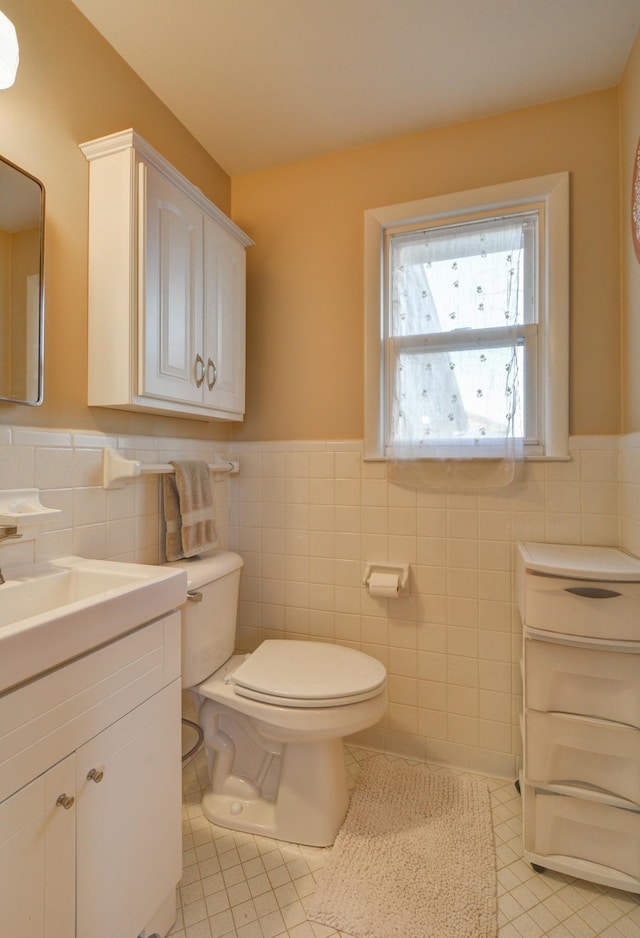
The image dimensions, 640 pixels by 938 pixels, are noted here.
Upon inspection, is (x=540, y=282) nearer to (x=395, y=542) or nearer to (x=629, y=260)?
(x=629, y=260)

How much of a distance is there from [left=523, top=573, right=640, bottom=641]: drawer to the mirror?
1.44 meters

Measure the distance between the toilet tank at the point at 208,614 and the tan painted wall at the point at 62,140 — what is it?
537 millimetres

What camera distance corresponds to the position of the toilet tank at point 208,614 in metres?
1.42

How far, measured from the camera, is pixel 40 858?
0.74 meters

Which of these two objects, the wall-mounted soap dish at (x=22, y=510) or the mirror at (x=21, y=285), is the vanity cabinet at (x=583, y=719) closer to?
the wall-mounted soap dish at (x=22, y=510)

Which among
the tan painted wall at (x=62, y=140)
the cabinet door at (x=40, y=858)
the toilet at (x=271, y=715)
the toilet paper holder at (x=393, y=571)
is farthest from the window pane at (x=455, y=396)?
the cabinet door at (x=40, y=858)

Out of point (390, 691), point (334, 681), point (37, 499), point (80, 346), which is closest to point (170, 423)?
point (80, 346)

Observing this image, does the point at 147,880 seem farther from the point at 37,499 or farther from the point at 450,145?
the point at 450,145

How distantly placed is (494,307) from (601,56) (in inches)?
31.1

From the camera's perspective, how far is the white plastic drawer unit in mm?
1183

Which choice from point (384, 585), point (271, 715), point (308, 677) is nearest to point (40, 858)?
point (271, 715)

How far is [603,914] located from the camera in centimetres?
115

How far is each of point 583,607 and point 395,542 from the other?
702mm

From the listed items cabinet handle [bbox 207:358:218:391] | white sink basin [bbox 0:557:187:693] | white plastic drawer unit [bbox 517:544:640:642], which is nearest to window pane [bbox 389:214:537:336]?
cabinet handle [bbox 207:358:218:391]
